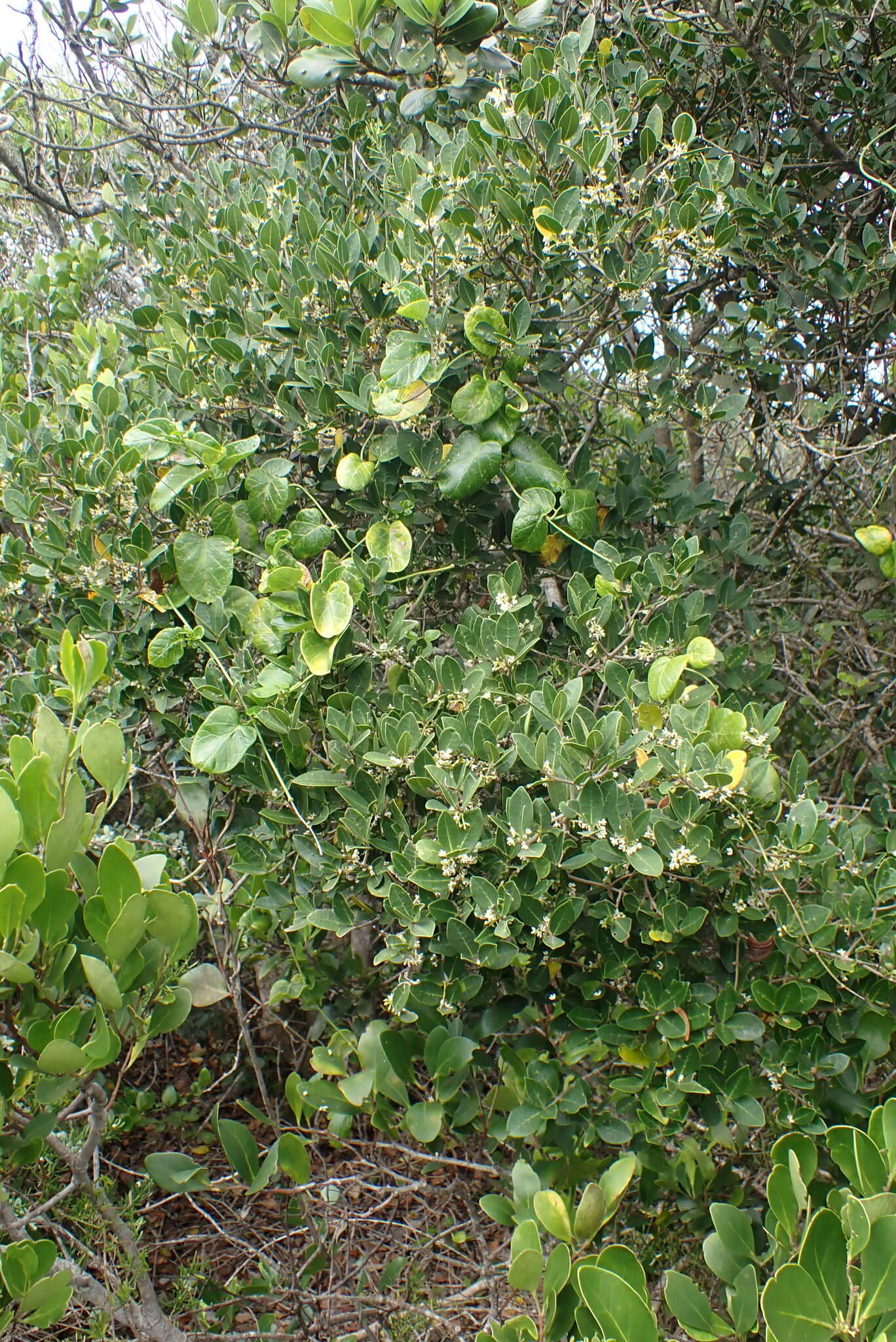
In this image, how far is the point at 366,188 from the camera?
2.32m

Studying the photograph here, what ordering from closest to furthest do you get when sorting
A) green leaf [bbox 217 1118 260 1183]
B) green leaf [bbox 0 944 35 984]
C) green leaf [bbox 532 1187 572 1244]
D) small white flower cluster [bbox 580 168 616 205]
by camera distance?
green leaf [bbox 0 944 35 984], green leaf [bbox 532 1187 572 1244], green leaf [bbox 217 1118 260 1183], small white flower cluster [bbox 580 168 616 205]

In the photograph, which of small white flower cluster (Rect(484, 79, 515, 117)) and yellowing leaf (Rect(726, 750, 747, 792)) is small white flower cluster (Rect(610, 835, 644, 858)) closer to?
yellowing leaf (Rect(726, 750, 747, 792))

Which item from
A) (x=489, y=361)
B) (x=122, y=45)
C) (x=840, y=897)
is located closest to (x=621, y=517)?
(x=489, y=361)

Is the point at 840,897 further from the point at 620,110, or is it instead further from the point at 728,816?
the point at 620,110

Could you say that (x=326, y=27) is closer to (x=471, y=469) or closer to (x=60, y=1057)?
(x=471, y=469)

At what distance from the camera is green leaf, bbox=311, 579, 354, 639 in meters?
1.50

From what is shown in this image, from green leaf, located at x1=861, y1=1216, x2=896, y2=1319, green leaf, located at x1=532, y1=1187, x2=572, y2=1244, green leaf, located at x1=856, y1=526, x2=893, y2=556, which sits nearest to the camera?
green leaf, located at x1=861, y1=1216, x2=896, y2=1319

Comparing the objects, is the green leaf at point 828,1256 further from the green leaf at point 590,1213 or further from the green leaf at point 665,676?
the green leaf at point 665,676

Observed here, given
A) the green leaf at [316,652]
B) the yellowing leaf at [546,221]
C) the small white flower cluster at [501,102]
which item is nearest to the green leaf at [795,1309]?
the green leaf at [316,652]

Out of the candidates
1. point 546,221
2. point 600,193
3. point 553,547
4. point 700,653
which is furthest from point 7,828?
point 600,193

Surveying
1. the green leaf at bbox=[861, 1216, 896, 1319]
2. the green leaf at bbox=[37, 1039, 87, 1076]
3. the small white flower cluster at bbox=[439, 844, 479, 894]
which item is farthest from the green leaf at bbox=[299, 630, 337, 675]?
the green leaf at bbox=[861, 1216, 896, 1319]

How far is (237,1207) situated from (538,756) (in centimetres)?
200

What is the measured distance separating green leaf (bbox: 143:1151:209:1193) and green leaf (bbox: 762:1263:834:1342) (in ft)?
2.76

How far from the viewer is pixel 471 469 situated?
69.2 inches
